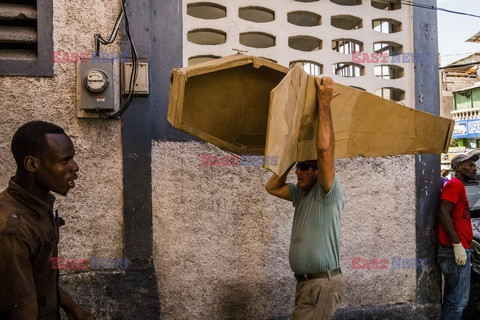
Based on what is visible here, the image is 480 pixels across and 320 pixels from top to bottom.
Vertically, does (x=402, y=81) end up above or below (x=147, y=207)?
above

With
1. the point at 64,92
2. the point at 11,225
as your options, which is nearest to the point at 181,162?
the point at 64,92

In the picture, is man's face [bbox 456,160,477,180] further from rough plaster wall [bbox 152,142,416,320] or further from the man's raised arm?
the man's raised arm

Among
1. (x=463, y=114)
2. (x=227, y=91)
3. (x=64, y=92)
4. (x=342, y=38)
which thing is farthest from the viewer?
(x=463, y=114)

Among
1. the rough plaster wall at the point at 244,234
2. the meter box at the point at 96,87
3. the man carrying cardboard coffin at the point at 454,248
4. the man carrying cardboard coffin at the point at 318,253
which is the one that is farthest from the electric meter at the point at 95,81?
the man carrying cardboard coffin at the point at 454,248

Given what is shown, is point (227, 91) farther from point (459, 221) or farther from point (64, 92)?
point (459, 221)

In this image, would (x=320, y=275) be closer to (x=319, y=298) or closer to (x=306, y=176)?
(x=319, y=298)

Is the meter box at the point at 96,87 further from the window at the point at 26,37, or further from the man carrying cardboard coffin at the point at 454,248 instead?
the man carrying cardboard coffin at the point at 454,248

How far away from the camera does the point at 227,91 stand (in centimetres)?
289

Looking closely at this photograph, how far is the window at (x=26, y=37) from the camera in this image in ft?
11.7

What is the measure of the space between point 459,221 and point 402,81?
144cm

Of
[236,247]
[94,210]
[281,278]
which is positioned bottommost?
[281,278]

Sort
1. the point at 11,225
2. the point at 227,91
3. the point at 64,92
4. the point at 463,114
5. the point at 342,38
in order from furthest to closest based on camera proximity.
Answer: the point at 463,114 < the point at 342,38 < the point at 64,92 < the point at 227,91 < the point at 11,225

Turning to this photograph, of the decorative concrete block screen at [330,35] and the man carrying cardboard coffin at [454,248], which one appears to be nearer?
the decorative concrete block screen at [330,35]

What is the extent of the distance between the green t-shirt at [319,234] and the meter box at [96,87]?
5.75ft
